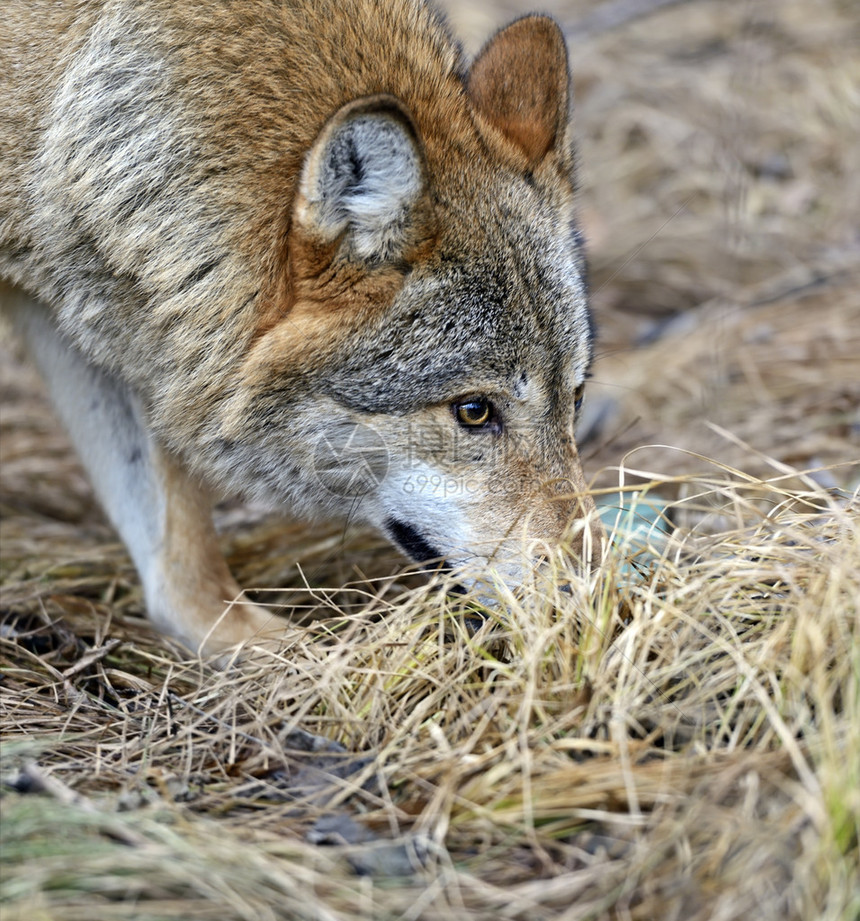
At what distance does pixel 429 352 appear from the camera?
3.43 m

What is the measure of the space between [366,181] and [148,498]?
1.84m

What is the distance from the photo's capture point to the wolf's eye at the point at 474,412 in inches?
138

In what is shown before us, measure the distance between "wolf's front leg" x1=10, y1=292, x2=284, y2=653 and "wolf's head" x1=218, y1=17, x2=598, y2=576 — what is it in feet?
2.22

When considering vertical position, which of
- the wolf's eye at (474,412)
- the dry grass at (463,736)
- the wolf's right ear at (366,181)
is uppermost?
the wolf's right ear at (366,181)

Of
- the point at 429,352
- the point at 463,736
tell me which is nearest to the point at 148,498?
the point at 429,352

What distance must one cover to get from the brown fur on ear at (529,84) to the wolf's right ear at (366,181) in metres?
0.89

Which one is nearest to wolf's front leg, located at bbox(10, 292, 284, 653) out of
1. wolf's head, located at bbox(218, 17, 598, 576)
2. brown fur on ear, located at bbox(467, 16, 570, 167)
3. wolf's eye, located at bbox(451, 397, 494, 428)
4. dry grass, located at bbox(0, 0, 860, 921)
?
dry grass, located at bbox(0, 0, 860, 921)

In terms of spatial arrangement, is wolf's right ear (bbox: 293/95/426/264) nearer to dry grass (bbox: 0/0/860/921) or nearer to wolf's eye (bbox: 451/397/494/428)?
wolf's eye (bbox: 451/397/494/428)

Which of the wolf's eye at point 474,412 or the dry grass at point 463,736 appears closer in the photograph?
the dry grass at point 463,736

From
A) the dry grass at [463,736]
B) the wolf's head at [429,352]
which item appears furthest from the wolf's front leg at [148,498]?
the wolf's head at [429,352]

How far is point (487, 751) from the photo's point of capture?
2.66 meters

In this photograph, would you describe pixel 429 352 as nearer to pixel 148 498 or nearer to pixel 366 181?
pixel 366 181

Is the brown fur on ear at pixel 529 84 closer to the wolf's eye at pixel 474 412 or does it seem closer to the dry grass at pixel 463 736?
the wolf's eye at pixel 474 412

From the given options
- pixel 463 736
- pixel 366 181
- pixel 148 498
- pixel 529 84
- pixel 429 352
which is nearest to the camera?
pixel 463 736
